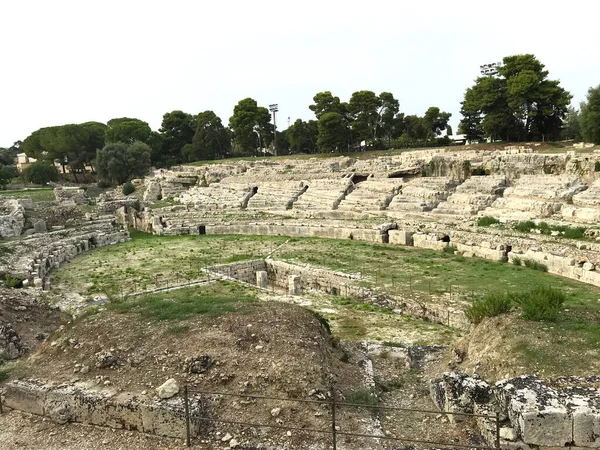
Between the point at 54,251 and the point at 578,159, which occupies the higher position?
the point at 578,159

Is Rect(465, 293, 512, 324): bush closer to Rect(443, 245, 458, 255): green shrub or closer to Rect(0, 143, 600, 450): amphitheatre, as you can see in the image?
Rect(0, 143, 600, 450): amphitheatre

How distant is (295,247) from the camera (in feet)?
73.2

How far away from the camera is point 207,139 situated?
61531mm

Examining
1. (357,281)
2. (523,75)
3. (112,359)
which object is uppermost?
(523,75)

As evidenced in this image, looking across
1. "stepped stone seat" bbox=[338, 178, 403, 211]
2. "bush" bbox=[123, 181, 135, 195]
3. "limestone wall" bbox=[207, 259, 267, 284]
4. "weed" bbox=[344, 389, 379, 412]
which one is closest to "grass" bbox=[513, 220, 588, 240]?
"stepped stone seat" bbox=[338, 178, 403, 211]

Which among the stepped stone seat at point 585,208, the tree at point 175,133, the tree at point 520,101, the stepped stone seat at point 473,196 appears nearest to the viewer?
the stepped stone seat at point 585,208

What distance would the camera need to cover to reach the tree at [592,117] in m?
30.9

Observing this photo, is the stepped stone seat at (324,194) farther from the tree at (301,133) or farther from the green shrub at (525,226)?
the tree at (301,133)

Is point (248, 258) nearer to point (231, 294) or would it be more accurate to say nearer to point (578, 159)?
point (231, 294)

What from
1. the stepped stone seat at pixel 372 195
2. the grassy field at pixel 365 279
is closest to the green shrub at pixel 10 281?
the grassy field at pixel 365 279

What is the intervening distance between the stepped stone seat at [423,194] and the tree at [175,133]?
43311 millimetres

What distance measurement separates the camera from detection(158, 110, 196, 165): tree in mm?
66062

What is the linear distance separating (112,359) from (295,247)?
14800 millimetres

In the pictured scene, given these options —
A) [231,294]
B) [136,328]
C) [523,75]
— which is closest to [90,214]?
[231,294]
